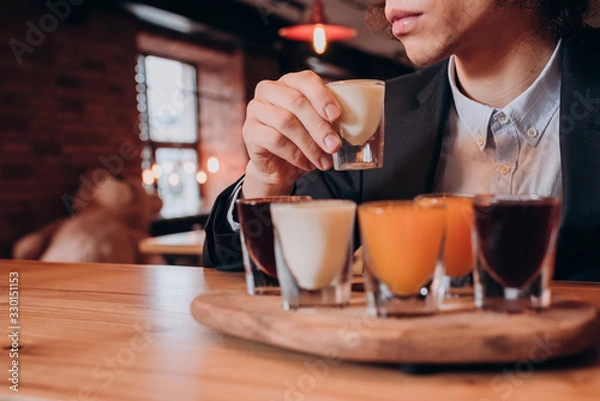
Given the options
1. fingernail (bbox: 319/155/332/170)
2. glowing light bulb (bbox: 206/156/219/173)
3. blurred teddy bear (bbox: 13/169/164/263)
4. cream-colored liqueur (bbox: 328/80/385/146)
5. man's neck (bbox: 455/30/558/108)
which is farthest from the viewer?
glowing light bulb (bbox: 206/156/219/173)

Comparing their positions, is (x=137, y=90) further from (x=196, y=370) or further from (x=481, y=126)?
(x=196, y=370)

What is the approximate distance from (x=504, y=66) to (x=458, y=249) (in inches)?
34.2

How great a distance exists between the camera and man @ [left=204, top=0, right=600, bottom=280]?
130cm

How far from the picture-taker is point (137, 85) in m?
5.48

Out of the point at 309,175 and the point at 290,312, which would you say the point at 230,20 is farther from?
the point at 290,312

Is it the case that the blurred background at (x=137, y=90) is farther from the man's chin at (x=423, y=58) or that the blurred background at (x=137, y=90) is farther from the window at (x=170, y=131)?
the man's chin at (x=423, y=58)

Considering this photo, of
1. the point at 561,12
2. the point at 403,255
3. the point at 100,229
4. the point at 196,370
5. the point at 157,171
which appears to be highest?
the point at 561,12

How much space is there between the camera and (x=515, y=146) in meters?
1.50

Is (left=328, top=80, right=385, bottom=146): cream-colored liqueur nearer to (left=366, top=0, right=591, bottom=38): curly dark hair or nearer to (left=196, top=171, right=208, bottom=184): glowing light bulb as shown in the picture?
(left=366, top=0, right=591, bottom=38): curly dark hair

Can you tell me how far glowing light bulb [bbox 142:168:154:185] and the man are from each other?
4.19 meters

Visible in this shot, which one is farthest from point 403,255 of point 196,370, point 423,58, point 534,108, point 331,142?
point 534,108

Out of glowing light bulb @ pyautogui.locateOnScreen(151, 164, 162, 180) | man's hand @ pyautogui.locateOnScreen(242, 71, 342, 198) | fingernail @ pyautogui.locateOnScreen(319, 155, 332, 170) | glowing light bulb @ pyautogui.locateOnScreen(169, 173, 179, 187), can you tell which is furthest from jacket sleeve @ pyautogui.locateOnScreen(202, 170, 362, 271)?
glowing light bulb @ pyautogui.locateOnScreen(169, 173, 179, 187)

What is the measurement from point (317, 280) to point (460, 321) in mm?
175

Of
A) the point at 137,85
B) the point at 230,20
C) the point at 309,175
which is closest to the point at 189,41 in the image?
the point at 230,20
